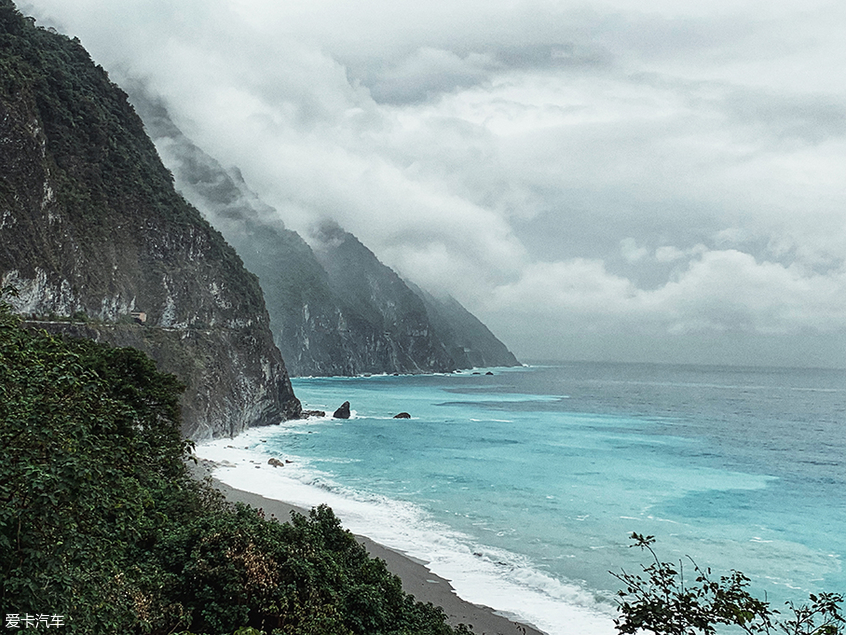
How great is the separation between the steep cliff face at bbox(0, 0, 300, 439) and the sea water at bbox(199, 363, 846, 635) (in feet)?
22.5

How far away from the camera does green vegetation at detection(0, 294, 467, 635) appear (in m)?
5.05

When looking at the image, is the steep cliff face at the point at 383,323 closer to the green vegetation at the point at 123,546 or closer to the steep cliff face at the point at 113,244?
the steep cliff face at the point at 113,244

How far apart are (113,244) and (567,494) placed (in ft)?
144

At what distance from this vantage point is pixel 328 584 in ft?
36.5

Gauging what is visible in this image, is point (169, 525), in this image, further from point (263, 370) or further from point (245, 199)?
point (245, 199)

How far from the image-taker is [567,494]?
34.7 m

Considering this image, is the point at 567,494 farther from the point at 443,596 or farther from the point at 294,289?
the point at 294,289

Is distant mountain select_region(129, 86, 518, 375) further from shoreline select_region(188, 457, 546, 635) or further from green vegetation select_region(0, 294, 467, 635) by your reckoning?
green vegetation select_region(0, 294, 467, 635)

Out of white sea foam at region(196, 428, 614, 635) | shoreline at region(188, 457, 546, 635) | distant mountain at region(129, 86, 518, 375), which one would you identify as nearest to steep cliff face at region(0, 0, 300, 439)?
white sea foam at region(196, 428, 614, 635)

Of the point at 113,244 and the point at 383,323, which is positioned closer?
the point at 113,244

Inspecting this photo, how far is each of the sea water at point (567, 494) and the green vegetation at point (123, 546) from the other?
27.7ft

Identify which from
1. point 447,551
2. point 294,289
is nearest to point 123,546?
point 447,551

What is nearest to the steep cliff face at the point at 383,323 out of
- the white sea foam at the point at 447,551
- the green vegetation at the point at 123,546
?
the white sea foam at the point at 447,551

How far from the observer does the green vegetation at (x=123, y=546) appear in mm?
5051
